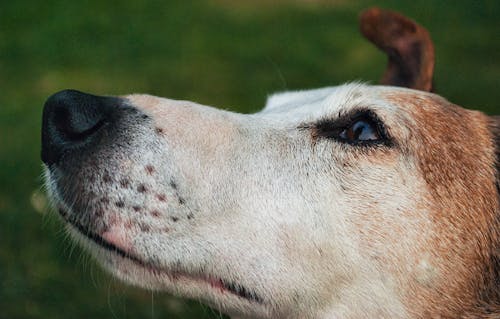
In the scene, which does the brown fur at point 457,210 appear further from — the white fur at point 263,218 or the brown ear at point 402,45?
the brown ear at point 402,45

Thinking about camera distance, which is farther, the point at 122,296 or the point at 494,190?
the point at 122,296

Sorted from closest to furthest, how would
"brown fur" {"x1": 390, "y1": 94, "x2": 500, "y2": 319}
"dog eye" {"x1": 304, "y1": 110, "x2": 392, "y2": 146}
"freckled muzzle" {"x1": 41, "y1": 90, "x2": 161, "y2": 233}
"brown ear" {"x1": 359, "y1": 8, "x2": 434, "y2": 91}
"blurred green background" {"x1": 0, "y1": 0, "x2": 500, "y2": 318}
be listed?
"freckled muzzle" {"x1": 41, "y1": 90, "x2": 161, "y2": 233} < "brown fur" {"x1": 390, "y1": 94, "x2": 500, "y2": 319} < "dog eye" {"x1": 304, "y1": 110, "x2": 392, "y2": 146} < "brown ear" {"x1": 359, "y1": 8, "x2": 434, "y2": 91} < "blurred green background" {"x1": 0, "y1": 0, "x2": 500, "y2": 318}

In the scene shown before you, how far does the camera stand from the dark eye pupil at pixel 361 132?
3742 millimetres

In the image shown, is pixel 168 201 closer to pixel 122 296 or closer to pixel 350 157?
pixel 350 157

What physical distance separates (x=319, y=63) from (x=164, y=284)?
7723mm

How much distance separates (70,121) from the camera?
3.31 meters

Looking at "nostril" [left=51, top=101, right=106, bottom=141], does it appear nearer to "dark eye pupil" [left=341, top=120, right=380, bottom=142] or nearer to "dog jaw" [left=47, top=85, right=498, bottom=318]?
"dog jaw" [left=47, top=85, right=498, bottom=318]

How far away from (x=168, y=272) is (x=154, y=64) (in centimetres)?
725

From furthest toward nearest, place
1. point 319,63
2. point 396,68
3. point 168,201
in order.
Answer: point 319,63
point 396,68
point 168,201

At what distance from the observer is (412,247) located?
3486 millimetres

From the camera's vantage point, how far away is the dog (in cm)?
328

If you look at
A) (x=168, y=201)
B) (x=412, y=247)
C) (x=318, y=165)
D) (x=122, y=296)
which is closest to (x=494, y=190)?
(x=412, y=247)

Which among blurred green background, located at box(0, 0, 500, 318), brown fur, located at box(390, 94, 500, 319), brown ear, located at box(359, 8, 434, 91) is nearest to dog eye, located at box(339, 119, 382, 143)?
brown fur, located at box(390, 94, 500, 319)

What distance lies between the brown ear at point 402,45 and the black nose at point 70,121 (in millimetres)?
2128
